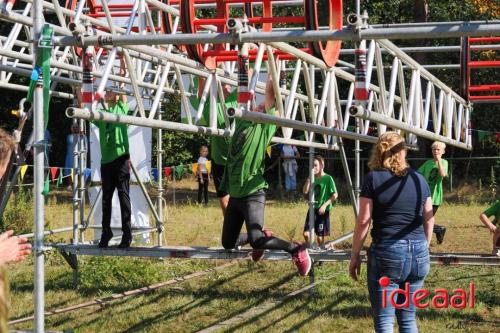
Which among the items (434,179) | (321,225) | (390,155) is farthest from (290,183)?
→ (390,155)

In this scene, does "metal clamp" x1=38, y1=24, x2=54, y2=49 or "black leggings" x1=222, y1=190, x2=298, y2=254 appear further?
"black leggings" x1=222, y1=190, x2=298, y2=254

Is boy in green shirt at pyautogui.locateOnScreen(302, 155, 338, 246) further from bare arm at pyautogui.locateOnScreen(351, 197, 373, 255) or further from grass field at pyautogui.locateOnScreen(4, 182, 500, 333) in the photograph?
bare arm at pyautogui.locateOnScreen(351, 197, 373, 255)

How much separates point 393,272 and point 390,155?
71cm

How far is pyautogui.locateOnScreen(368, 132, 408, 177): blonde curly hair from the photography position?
5.00m

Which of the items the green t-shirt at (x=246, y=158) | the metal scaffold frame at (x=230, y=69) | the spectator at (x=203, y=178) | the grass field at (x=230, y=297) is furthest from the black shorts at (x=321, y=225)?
the spectator at (x=203, y=178)

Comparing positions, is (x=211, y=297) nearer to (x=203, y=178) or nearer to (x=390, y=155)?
(x=390, y=155)

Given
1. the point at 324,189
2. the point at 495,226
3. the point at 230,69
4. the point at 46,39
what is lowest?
the point at 495,226

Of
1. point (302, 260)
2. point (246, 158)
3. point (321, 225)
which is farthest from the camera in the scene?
point (321, 225)

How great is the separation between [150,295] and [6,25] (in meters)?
16.7

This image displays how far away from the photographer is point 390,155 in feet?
16.5

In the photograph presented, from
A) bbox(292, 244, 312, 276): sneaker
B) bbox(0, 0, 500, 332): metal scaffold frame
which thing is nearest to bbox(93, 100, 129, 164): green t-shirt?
bbox(0, 0, 500, 332): metal scaffold frame

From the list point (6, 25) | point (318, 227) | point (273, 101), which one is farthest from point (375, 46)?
point (6, 25)

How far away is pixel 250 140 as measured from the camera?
6.77m

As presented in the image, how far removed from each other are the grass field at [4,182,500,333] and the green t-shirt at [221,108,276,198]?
1290mm
